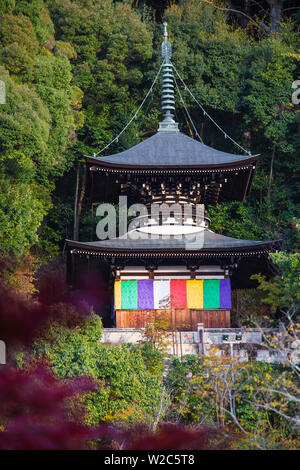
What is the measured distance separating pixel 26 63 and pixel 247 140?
36.6ft

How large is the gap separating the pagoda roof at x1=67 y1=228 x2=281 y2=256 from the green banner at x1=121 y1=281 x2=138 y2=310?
4.22 ft

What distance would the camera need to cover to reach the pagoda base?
21297mm

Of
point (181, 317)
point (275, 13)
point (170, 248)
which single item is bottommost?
point (181, 317)

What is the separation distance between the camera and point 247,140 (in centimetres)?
3309

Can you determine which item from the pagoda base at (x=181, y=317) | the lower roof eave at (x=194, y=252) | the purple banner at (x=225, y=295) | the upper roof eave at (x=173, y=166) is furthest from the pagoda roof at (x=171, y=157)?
the pagoda base at (x=181, y=317)

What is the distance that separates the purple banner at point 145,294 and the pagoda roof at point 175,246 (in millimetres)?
1239

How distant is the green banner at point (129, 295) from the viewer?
70.9 feet

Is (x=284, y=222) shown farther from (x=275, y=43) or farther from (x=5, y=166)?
(x=5, y=166)

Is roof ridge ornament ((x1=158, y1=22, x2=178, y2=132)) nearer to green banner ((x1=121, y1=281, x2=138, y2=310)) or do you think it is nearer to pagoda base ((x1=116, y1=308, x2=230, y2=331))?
green banner ((x1=121, y1=281, x2=138, y2=310))

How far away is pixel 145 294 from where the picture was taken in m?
21.7

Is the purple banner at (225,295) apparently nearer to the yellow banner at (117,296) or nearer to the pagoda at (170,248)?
the pagoda at (170,248)

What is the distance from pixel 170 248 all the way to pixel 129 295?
206 cm

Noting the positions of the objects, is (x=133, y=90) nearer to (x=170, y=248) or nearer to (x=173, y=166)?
(x=173, y=166)

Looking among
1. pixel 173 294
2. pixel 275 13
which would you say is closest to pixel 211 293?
pixel 173 294
